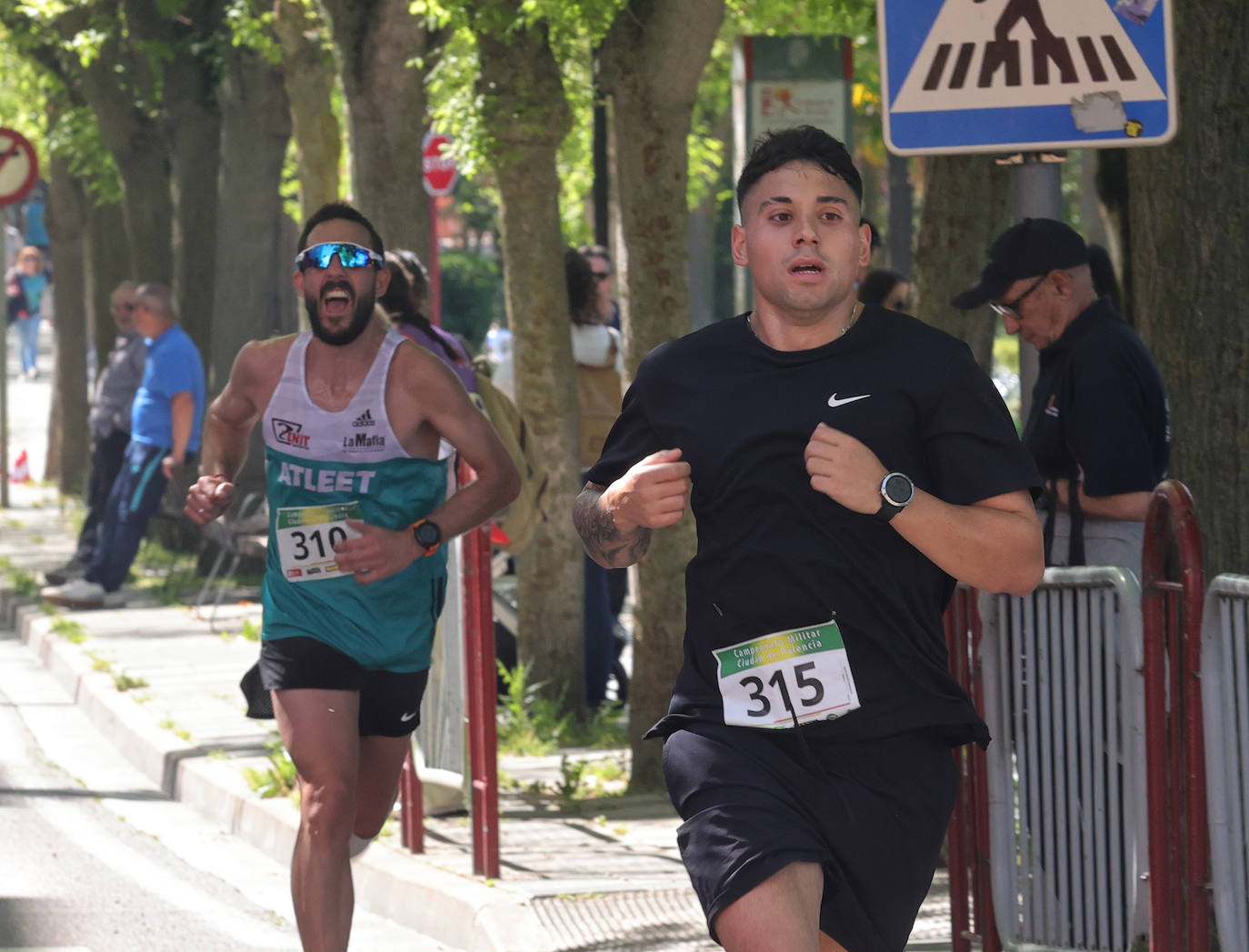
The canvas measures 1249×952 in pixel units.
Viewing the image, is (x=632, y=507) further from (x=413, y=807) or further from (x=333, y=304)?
(x=413, y=807)

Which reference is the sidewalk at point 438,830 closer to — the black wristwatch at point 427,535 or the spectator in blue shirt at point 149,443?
the spectator in blue shirt at point 149,443

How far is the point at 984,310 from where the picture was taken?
31.1ft

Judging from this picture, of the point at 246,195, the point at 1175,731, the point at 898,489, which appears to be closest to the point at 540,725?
the point at 1175,731

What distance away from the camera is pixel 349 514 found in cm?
609

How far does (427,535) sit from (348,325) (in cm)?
62

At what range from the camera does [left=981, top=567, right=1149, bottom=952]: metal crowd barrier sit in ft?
17.2

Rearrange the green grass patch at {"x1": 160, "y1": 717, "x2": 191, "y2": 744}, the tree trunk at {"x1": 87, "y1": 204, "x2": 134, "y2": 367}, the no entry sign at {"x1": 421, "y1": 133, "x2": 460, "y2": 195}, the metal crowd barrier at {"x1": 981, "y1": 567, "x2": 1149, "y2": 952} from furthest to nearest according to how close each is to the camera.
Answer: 1. the tree trunk at {"x1": 87, "y1": 204, "x2": 134, "y2": 367}
2. the no entry sign at {"x1": 421, "y1": 133, "x2": 460, "y2": 195}
3. the green grass patch at {"x1": 160, "y1": 717, "x2": 191, "y2": 744}
4. the metal crowd barrier at {"x1": 981, "y1": 567, "x2": 1149, "y2": 952}

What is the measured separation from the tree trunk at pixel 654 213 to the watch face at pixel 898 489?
4.88 metres

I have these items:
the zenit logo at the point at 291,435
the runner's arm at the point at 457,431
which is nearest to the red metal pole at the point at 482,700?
the runner's arm at the point at 457,431

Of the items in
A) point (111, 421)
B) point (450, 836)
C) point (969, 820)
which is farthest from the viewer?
point (111, 421)

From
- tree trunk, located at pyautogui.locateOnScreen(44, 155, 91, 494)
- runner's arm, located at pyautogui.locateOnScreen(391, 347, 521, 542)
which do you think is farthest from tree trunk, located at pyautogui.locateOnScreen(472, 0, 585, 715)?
tree trunk, located at pyautogui.locateOnScreen(44, 155, 91, 494)

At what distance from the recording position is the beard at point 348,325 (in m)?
6.14

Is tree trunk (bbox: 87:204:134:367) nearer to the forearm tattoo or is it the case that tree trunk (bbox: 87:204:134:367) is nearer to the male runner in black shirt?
the forearm tattoo

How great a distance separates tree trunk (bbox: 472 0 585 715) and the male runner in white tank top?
3733 mm
